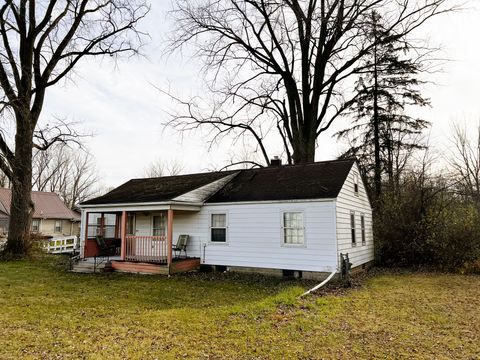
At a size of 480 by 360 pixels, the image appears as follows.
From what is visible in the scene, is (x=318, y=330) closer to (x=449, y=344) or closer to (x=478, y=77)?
(x=449, y=344)

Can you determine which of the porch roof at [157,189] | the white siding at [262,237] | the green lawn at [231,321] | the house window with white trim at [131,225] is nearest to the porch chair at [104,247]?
the house window with white trim at [131,225]

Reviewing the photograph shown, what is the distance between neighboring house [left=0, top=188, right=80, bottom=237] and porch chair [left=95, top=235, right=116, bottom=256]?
63.8ft

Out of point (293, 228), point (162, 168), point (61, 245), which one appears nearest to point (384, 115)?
point (293, 228)

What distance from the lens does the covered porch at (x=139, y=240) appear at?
506 inches

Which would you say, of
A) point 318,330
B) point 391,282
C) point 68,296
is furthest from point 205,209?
point 318,330

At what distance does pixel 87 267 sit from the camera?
13.8 metres

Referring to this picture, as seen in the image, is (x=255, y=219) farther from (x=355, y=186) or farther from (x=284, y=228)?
(x=355, y=186)

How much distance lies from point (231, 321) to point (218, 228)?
22.4 ft

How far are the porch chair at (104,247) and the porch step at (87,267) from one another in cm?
147

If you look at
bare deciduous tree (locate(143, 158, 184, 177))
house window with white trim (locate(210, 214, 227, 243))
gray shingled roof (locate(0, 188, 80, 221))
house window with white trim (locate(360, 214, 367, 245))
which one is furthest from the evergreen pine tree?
bare deciduous tree (locate(143, 158, 184, 177))

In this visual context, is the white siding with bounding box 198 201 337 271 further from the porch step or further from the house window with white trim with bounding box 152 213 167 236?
the porch step

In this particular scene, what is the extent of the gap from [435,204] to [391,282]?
597 cm

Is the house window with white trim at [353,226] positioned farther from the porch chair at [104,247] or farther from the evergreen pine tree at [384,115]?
the porch chair at [104,247]

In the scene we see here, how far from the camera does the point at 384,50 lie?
21141 millimetres
